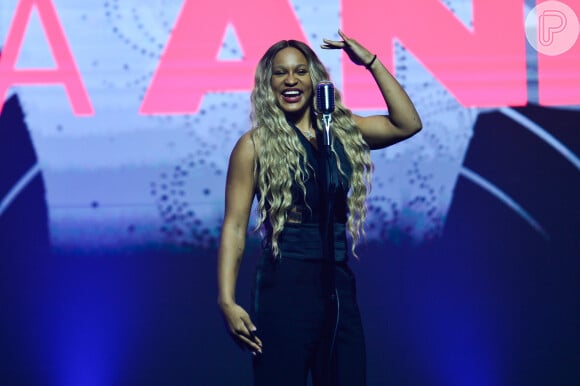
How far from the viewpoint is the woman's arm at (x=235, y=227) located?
220 cm

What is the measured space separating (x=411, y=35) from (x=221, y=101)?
3.07 feet

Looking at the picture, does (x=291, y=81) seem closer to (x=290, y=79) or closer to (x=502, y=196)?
(x=290, y=79)

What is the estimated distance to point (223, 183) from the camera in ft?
12.5

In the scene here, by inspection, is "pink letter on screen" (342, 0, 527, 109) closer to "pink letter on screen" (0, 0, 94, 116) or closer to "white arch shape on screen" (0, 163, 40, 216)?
"pink letter on screen" (0, 0, 94, 116)

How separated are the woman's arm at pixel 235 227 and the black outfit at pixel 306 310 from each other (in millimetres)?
65

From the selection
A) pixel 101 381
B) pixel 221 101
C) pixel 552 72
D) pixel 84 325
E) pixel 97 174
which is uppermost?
pixel 552 72

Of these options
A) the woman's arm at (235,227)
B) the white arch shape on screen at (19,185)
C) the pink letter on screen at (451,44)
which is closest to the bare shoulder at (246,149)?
the woman's arm at (235,227)

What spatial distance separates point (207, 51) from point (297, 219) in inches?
68.2

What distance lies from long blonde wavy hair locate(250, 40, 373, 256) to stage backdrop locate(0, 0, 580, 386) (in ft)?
4.65

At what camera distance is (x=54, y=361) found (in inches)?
150

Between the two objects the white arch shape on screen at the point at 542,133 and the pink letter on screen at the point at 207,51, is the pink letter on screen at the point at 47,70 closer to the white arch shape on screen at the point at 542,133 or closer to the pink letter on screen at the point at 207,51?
the pink letter on screen at the point at 207,51

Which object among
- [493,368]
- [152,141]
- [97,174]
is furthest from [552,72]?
[97,174]

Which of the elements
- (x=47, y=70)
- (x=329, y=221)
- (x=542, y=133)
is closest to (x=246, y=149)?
(x=329, y=221)

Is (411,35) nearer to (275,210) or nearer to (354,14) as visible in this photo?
(354,14)
